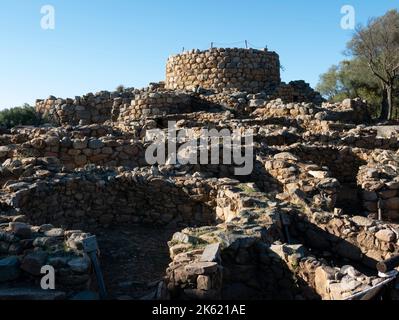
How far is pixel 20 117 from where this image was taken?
1784 cm

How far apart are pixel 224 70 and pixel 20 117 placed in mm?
8624

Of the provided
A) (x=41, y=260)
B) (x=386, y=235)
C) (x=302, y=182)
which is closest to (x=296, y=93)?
(x=302, y=182)

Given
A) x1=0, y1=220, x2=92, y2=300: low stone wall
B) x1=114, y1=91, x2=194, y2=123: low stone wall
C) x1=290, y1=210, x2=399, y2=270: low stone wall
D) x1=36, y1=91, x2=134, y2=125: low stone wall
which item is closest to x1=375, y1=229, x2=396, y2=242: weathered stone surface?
x1=290, y1=210, x2=399, y2=270: low stone wall

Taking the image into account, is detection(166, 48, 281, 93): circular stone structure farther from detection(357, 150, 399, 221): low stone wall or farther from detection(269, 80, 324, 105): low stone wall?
detection(357, 150, 399, 221): low stone wall

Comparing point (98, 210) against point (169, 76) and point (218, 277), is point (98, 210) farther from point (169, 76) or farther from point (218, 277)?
point (169, 76)

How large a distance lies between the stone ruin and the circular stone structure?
19.9 feet

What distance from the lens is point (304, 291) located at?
4.36m

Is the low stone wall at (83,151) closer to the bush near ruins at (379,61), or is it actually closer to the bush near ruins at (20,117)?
the bush near ruins at (20,117)

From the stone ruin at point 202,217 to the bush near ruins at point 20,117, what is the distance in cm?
553

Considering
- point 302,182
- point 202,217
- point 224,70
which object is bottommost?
point 202,217

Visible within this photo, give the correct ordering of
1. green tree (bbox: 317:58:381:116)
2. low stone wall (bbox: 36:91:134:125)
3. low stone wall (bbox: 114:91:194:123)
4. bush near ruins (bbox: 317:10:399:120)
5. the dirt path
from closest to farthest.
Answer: the dirt path < low stone wall (bbox: 114:91:194:123) < low stone wall (bbox: 36:91:134:125) < bush near ruins (bbox: 317:10:399:120) < green tree (bbox: 317:58:381:116)

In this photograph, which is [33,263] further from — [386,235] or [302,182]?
[302,182]

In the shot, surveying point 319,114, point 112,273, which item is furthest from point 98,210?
point 319,114

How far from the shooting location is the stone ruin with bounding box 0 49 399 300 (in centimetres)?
399
